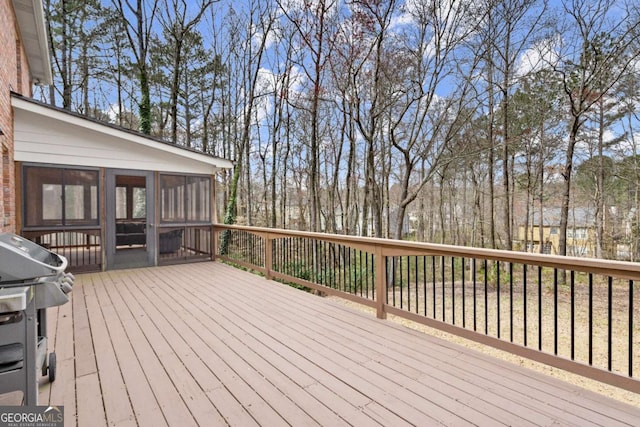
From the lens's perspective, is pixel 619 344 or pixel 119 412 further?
pixel 619 344

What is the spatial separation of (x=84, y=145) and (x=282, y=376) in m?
5.80

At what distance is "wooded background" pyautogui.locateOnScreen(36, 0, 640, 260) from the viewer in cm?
802

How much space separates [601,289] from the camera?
30.4 feet

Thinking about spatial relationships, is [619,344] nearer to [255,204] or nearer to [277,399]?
[277,399]

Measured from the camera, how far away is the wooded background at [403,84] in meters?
8.02

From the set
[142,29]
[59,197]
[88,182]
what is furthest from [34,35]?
[142,29]

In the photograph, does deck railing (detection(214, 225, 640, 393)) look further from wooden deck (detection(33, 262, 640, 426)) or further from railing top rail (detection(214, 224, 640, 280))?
wooden deck (detection(33, 262, 640, 426))

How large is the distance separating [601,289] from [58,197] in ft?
44.8

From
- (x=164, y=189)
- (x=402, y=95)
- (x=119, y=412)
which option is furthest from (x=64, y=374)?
(x=402, y=95)

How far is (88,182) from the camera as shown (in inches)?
226

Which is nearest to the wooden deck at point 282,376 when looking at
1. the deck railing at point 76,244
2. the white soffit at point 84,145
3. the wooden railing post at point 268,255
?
the wooden railing post at point 268,255

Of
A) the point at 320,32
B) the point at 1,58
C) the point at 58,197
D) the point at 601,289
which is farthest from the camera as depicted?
the point at 601,289

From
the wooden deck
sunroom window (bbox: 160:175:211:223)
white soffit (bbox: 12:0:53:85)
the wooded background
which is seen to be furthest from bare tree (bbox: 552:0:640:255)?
white soffit (bbox: 12:0:53:85)

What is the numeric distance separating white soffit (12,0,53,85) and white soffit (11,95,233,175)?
1.57 m
